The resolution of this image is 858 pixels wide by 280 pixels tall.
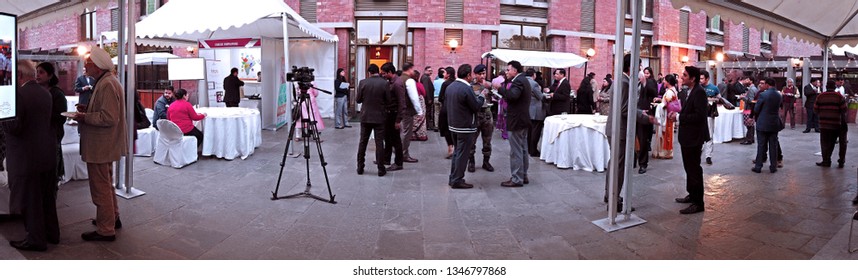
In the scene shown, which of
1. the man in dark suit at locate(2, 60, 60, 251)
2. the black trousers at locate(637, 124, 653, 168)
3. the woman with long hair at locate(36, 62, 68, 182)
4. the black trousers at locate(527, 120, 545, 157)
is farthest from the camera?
the black trousers at locate(527, 120, 545, 157)

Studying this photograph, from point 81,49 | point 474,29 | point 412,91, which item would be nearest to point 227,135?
point 412,91

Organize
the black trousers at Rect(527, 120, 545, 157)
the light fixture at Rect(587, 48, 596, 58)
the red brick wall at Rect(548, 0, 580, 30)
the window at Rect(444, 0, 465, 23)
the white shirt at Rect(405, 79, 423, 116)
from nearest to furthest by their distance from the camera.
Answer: the white shirt at Rect(405, 79, 423, 116) → the black trousers at Rect(527, 120, 545, 157) → the window at Rect(444, 0, 465, 23) → the red brick wall at Rect(548, 0, 580, 30) → the light fixture at Rect(587, 48, 596, 58)

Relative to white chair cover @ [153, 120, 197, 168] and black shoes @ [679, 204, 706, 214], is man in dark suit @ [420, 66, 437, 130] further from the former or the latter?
black shoes @ [679, 204, 706, 214]

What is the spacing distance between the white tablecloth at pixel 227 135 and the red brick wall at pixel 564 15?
35.1ft

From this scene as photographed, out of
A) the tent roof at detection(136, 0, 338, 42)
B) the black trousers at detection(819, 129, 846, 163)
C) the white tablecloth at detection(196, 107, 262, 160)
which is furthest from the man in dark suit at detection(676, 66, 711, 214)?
the tent roof at detection(136, 0, 338, 42)

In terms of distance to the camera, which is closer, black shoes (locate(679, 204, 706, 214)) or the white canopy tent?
black shoes (locate(679, 204, 706, 214))

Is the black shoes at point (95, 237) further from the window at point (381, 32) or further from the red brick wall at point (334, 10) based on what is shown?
the window at point (381, 32)

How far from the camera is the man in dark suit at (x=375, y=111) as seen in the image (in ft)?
21.2

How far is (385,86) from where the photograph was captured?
650 cm

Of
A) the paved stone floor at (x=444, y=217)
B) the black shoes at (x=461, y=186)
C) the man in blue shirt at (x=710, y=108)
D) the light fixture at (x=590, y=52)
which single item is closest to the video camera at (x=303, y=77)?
the paved stone floor at (x=444, y=217)

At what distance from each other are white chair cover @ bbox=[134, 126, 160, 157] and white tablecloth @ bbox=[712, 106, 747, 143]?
8.81m

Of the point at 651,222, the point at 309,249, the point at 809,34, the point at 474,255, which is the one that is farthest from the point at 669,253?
the point at 809,34

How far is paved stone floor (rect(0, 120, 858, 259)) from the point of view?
3.66 metres
